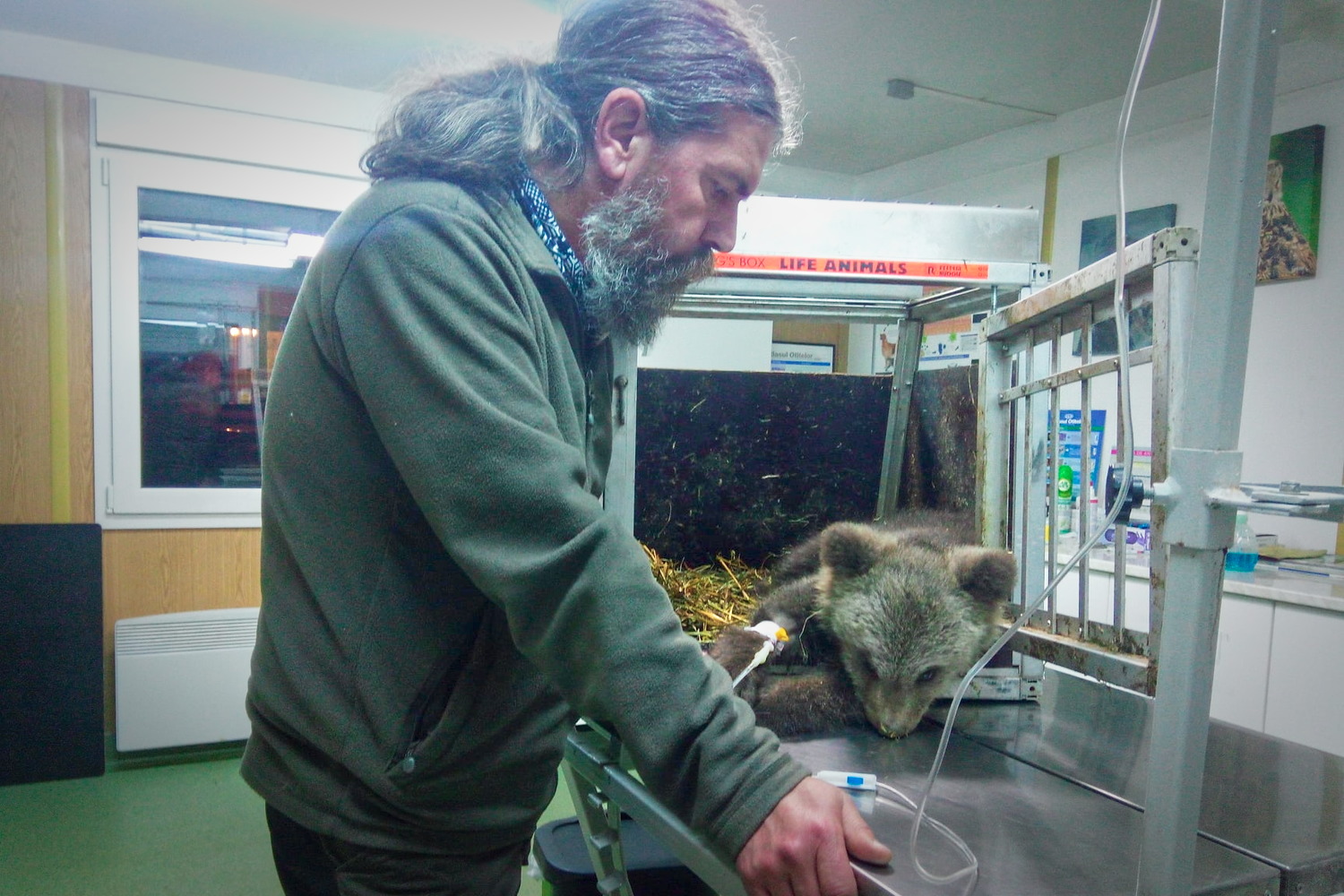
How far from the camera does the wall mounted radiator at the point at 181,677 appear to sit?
4.24 meters

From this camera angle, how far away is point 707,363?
5.60 meters

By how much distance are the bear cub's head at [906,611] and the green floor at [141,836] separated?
2.18 m

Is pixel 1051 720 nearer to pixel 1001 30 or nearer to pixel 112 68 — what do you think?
pixel 1001 30

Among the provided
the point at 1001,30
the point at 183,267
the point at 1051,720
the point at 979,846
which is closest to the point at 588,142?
the point at 979,846

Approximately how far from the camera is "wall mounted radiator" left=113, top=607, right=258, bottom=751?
13.9ft

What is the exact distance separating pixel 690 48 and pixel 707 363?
13.8 feet

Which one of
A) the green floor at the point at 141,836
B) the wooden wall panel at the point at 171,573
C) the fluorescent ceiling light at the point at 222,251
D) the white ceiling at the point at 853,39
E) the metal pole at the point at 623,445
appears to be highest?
the white ceiling at the point at 853,39

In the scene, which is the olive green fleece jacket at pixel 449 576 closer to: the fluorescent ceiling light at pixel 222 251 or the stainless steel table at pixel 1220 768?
the stainless steel table at pixel 1220 768

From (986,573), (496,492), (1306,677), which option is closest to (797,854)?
(496,492)

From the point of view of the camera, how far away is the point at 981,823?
119 centimetres

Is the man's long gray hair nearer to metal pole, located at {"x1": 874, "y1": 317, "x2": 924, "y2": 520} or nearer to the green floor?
metal pole, located at {"x1": 874, "y1": 317, "x2": 924, "y2": 520}

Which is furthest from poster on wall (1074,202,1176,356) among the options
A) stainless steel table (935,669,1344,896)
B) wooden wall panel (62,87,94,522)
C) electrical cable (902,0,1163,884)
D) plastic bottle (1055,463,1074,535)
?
wooden wall panel (62,87,94,522)

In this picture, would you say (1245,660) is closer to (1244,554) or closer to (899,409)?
(1244,554)

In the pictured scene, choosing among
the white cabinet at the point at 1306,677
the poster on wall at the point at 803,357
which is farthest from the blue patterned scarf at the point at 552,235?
the poster on wall at the point at 803,357
